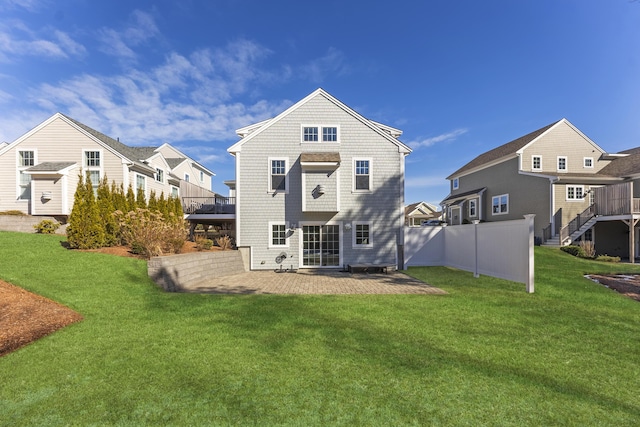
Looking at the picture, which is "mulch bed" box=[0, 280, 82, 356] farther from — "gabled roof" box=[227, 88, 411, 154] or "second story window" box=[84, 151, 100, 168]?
"second story window" box=[84, 151, 100, 168]

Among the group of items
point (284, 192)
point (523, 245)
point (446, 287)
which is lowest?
point (446, 287)

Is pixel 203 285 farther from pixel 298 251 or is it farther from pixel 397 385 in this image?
pixel 397 385

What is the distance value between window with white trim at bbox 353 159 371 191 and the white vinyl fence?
3.68m

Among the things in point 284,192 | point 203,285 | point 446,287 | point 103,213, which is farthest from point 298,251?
point 103,213

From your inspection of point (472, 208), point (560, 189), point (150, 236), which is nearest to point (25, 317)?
point (150, 236)

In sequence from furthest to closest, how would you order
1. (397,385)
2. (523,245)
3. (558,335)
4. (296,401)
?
(523,245) → (558,335) → (397,385) → (296,401)

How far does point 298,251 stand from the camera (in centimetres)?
1379

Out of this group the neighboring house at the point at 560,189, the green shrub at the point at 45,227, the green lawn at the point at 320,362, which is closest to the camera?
the green lawn at the point at 320,362

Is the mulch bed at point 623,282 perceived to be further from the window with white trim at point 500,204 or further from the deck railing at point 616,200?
the window with white trim at point 500,204

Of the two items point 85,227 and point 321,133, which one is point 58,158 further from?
point 321,133

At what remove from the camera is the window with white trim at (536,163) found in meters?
21.4

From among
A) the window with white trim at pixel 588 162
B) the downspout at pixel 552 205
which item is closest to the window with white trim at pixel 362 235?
the downspout at pixel 552 205

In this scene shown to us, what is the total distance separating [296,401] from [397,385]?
1.30 m

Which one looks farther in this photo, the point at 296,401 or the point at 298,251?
the point at 298,251
